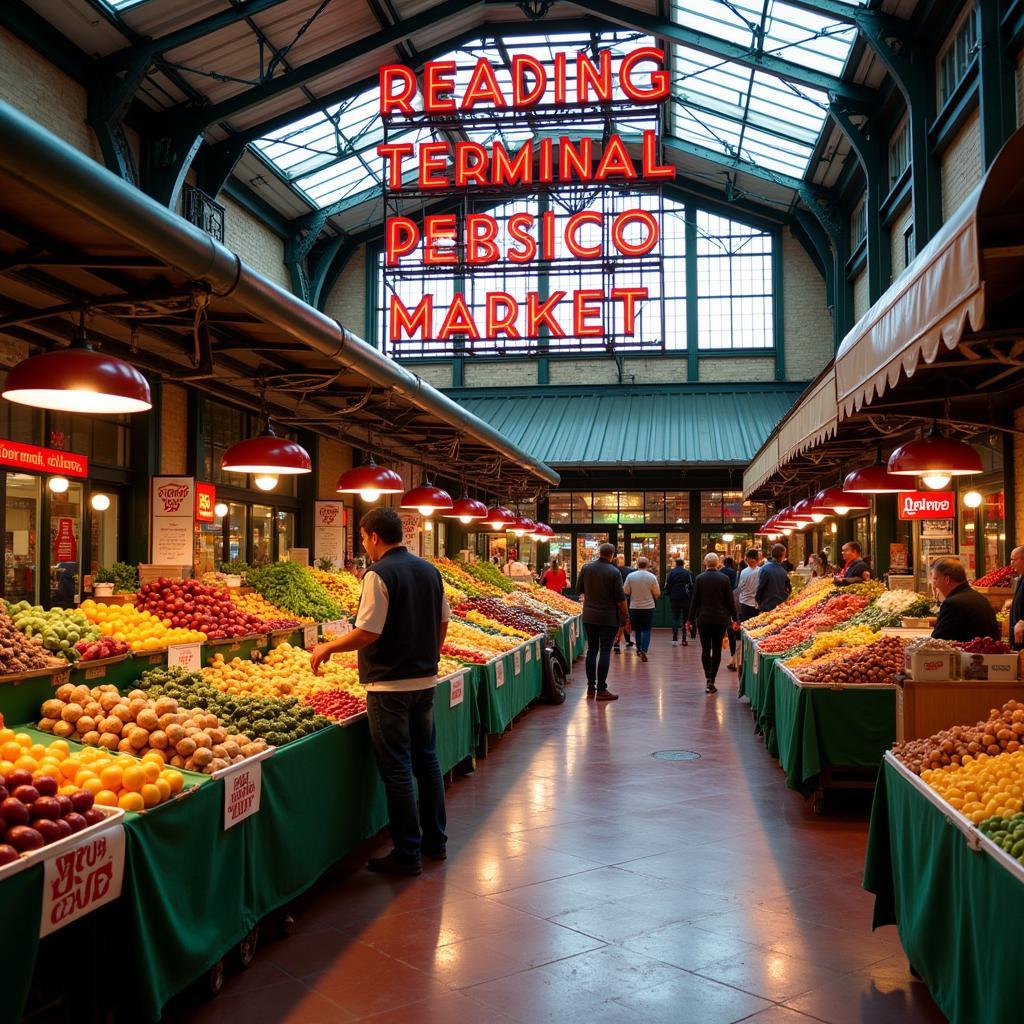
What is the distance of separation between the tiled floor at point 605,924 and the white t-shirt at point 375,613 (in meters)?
1.06

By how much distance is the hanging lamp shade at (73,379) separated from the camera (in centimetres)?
393

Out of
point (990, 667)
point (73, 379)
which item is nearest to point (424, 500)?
point (990, 667)

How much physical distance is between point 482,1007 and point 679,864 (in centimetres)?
215

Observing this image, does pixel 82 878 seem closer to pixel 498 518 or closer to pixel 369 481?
pixel 369 481

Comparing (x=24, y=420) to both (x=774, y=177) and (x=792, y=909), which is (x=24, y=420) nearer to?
(x=792, y=909)

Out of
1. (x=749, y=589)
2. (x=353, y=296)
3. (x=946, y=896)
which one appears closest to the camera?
(x=946, y=896)

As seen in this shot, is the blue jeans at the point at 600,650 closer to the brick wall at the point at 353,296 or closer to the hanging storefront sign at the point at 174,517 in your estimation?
the hanging storefront sign at the point at 174,517

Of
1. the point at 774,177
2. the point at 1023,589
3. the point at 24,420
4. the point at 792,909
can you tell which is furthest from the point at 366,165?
the point at 792,909

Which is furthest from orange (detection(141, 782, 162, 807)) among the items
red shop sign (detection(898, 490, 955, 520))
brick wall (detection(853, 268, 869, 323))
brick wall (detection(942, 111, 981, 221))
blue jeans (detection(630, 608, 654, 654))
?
brick wall (detection(853, 268, 869, 323))

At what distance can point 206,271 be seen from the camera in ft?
15.6

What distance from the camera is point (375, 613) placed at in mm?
A: 5520

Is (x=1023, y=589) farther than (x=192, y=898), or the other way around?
(x=1023, y=589)

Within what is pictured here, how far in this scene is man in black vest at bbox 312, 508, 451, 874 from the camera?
5562mm

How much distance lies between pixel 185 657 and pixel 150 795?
2.52 m
